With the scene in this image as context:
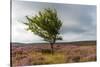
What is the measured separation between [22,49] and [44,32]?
314 millimetres

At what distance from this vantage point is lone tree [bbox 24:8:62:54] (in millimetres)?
2166

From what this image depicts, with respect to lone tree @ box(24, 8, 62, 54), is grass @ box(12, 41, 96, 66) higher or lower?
lower

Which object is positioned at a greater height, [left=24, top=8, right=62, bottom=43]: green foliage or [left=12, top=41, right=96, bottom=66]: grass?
[left=24, top=8, right=62, bottom=43]: green foliage

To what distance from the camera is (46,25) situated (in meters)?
2.21

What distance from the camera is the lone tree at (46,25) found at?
2.17m

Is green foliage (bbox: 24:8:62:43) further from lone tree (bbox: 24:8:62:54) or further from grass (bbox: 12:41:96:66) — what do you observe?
grass (bbox: 12:41:96:66)

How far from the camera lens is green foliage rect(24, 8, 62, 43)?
2.17 metres

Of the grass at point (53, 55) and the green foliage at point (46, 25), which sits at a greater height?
the green foliage at point (46, 25)

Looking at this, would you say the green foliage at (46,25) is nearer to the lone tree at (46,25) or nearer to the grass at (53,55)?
the lone tree at (46,25)

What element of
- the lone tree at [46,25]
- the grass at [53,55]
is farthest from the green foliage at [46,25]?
the grass at [53,55]

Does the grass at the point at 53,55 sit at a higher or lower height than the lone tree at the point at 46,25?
lower

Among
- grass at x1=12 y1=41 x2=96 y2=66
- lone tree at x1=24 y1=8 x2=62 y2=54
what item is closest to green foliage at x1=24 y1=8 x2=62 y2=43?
lone tree at x1=24 y1=8 x2=62 y2=54

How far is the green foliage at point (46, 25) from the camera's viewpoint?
217cm
